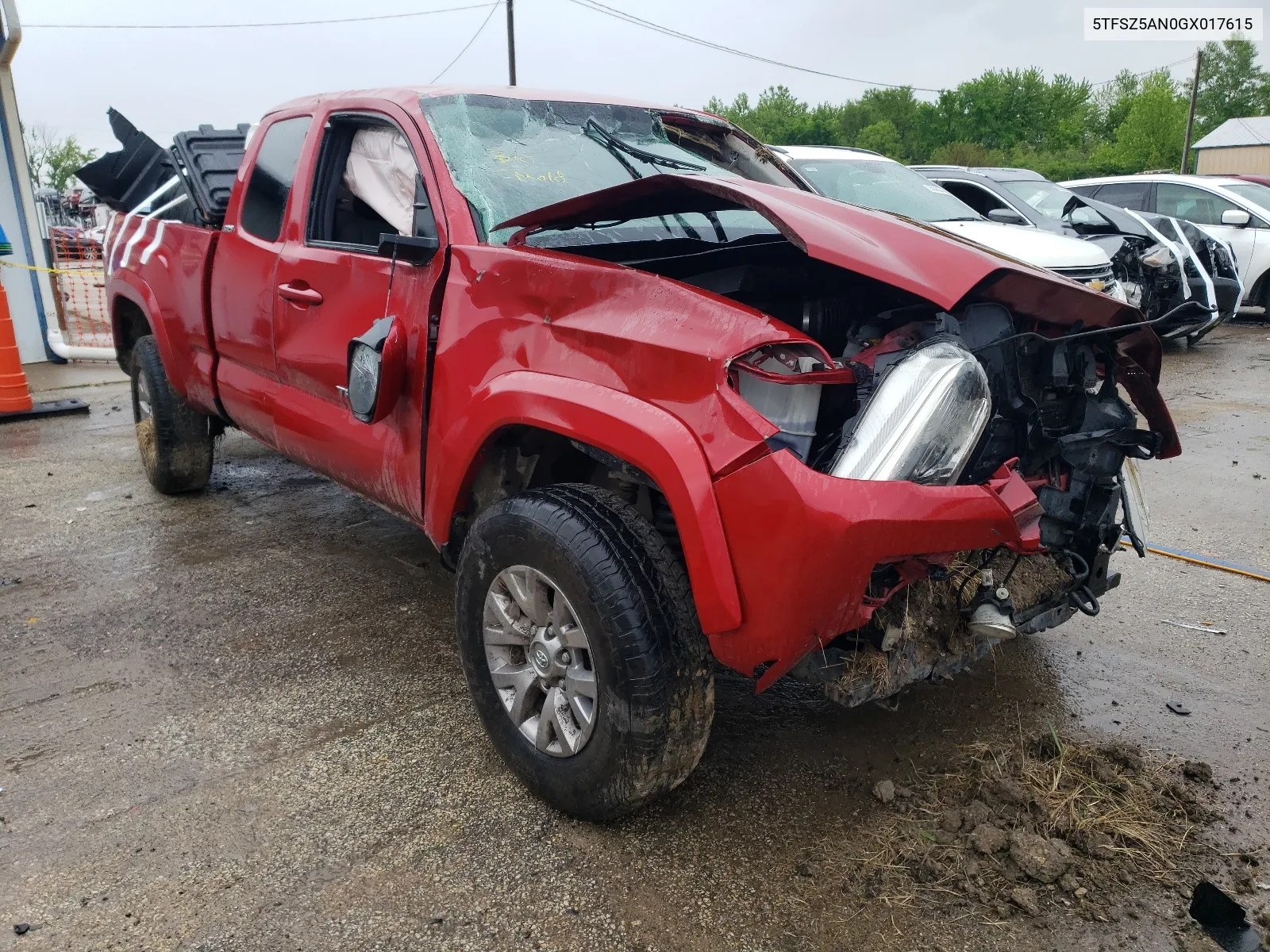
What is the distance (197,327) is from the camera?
4473 mm

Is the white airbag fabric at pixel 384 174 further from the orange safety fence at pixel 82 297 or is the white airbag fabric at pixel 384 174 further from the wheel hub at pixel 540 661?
the orange safety fence at pixel 82 297

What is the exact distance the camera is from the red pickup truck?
2.07 metres

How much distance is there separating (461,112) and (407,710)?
6.59 feet

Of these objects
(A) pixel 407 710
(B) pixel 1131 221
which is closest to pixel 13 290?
(A) pixel 407 710

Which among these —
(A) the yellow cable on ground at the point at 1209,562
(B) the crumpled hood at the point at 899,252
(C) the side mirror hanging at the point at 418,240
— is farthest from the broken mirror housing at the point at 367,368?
(A) the yellow cable on ground at the point at 1209,562

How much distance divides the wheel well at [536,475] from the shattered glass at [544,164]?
612mm

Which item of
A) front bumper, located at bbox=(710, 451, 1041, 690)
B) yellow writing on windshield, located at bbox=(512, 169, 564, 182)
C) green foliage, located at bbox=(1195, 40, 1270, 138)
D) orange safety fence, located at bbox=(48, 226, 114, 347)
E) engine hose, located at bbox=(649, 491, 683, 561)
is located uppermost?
green foliage, located at bbox=(1195, 40, 1270, 138)

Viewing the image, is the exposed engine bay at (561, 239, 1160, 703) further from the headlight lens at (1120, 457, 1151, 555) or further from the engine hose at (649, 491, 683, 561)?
the engine hose at (649, 491, 683, 561)

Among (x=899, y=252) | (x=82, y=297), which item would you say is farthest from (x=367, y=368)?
(x=82, y=297)

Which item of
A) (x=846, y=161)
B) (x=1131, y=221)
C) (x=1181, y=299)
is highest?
(x=846, y=161)

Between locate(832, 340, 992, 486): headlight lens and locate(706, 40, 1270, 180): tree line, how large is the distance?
59.3m

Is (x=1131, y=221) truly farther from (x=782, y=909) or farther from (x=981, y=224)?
(x=782, y=909)

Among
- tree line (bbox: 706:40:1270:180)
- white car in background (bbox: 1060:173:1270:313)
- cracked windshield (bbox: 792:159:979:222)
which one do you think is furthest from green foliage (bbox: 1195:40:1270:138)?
cracked windshield (bbox: 792:159:979:222)

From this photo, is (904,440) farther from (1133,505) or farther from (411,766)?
(411,766)
